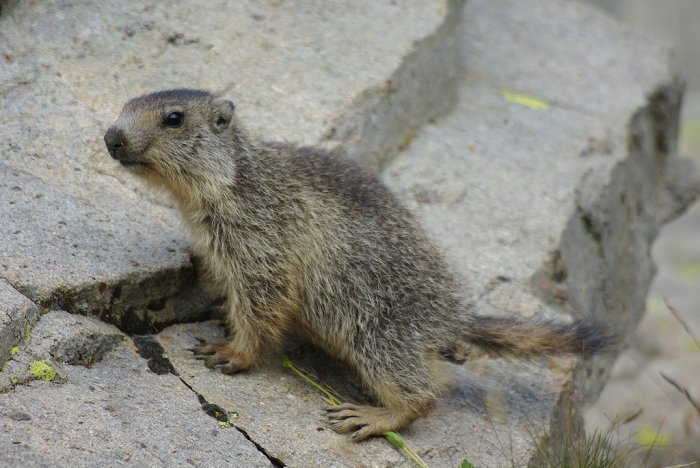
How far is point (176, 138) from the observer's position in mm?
5434

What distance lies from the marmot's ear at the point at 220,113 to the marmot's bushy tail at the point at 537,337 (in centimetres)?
204

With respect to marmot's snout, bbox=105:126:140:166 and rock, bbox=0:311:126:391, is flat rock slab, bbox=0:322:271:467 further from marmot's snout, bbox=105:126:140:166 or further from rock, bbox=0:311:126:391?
marmot's snout, bbox=105:126:140:166

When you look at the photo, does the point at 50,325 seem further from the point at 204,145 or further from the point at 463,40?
the point at 463,40

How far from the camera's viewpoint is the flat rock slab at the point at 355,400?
4855 millimetres

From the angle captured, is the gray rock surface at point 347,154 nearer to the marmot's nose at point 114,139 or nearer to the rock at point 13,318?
the rock at point 13,318

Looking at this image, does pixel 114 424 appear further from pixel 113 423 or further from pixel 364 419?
pixel 364 419

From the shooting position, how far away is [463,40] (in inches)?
380

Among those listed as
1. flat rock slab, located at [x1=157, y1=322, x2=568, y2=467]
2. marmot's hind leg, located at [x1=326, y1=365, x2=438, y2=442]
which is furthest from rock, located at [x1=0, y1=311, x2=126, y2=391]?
marmot's hind leg, located at [x1=326, y1=365, x2=438, y2=442]

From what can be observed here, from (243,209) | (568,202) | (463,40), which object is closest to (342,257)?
(243,209)

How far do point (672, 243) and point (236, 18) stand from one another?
10.3 metres

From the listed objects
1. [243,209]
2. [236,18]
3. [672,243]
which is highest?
[236,18]

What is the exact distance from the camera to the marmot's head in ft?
17.3

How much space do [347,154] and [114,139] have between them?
2240mm

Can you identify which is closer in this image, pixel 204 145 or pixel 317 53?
pixel 204 145
